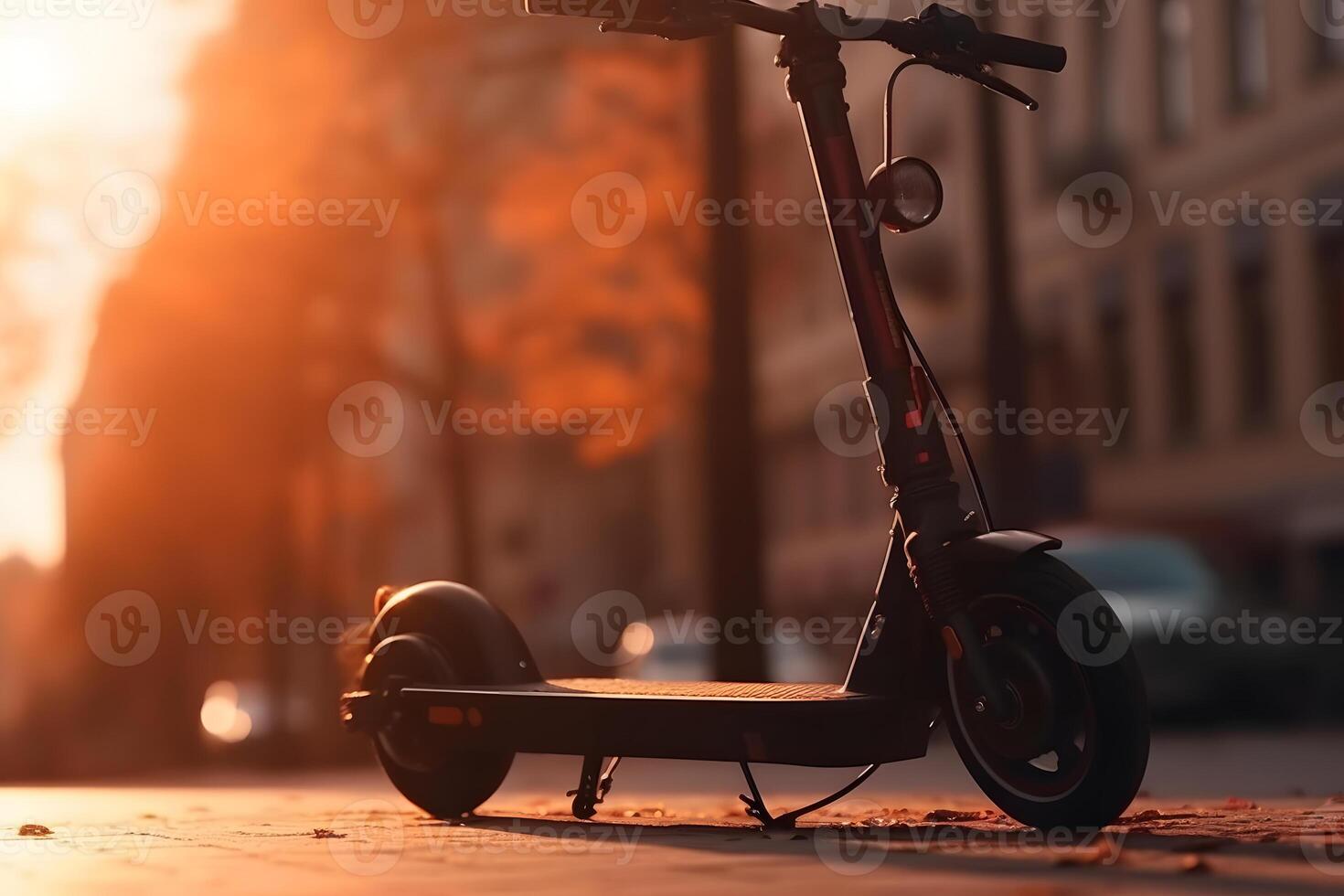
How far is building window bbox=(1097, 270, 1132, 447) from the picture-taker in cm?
3684

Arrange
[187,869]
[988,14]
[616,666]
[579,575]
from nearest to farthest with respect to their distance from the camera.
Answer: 1. [187,869]
2. [988,14]
3. [616,666]
4. [579,575]

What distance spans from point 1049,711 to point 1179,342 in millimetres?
30402

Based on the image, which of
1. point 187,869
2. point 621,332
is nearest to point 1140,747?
point 187,869

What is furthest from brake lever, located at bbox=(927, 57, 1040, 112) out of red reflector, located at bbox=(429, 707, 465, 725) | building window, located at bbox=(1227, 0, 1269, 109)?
building window, located at bbox=(1227, 0, 1269, 109)

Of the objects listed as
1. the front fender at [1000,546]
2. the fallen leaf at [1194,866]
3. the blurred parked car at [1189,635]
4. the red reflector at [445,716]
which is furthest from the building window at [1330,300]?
the fallen leaf at [1194,866]

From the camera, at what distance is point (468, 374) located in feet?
84.9

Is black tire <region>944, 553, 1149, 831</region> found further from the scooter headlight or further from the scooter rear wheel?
the scooter rear wheel

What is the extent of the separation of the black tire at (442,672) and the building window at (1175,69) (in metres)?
29.0

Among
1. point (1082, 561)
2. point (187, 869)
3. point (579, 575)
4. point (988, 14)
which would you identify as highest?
point (988, 14)

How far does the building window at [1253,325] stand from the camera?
32500 millimetres

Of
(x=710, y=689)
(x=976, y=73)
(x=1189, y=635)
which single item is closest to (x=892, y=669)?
(x=710, y=689)

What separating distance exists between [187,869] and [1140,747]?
230cm

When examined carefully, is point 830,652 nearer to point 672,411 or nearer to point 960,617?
point 672,411

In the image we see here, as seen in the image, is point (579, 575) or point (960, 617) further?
point (579, 575)
